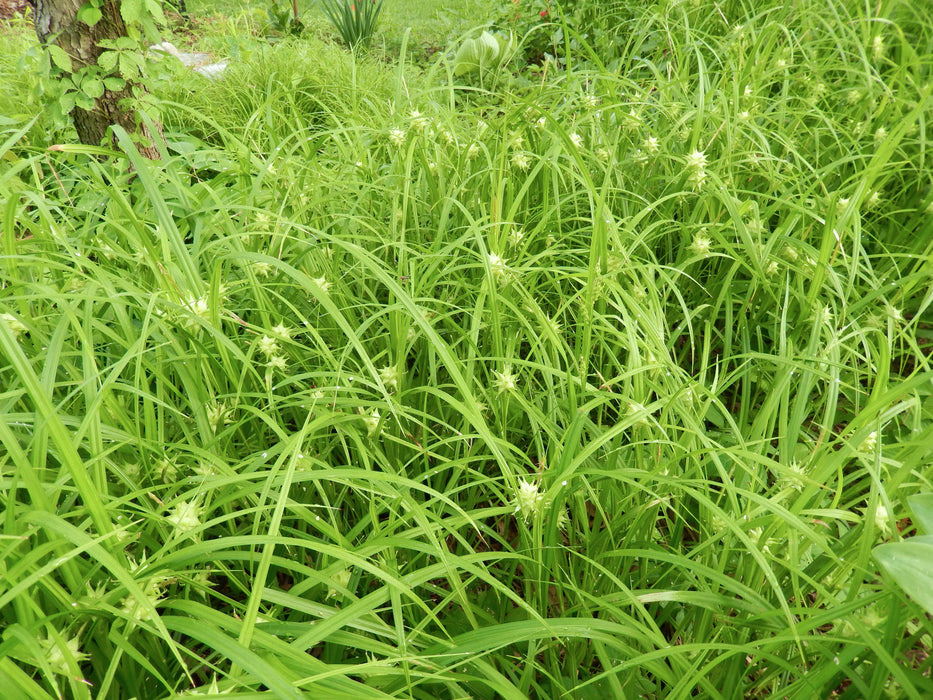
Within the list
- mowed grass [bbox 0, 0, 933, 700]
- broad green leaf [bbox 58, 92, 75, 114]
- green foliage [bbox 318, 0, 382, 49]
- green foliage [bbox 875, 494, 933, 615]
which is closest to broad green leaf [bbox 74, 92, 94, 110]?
broad green leaf [bbox 58, 92, 75, 114]

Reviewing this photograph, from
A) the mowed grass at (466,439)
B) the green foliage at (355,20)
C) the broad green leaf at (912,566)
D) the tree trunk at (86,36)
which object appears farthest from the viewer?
the green foliage at (355,20)

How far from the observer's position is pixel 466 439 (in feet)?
3.99

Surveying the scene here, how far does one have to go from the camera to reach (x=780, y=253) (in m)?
1.59

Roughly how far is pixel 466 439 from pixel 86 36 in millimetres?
1772

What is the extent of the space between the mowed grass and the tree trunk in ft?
1.20

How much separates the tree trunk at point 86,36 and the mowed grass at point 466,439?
366mm

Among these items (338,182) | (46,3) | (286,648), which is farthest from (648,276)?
(46,3)

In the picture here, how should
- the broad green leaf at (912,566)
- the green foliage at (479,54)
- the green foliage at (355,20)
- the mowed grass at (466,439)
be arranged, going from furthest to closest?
1. the green foliage at (355,20)
2. the green foliage at (479,54)
3. the mowed grass at (466,439)
4. the broad green leaf at (912,566)

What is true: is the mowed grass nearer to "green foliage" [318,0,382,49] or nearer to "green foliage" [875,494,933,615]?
"green foliage" [875,494,933,615]

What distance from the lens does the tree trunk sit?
1.90 metres

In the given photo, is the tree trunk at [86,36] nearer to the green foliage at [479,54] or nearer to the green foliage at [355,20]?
the green foliage at [479,54]

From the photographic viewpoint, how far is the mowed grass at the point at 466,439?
854 millimetres

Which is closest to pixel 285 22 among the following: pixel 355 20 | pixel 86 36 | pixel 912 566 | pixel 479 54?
pixel 355 20

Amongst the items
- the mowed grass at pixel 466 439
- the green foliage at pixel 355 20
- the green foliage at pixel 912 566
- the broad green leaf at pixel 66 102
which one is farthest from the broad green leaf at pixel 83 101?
the green foliage at pixel 355 20
